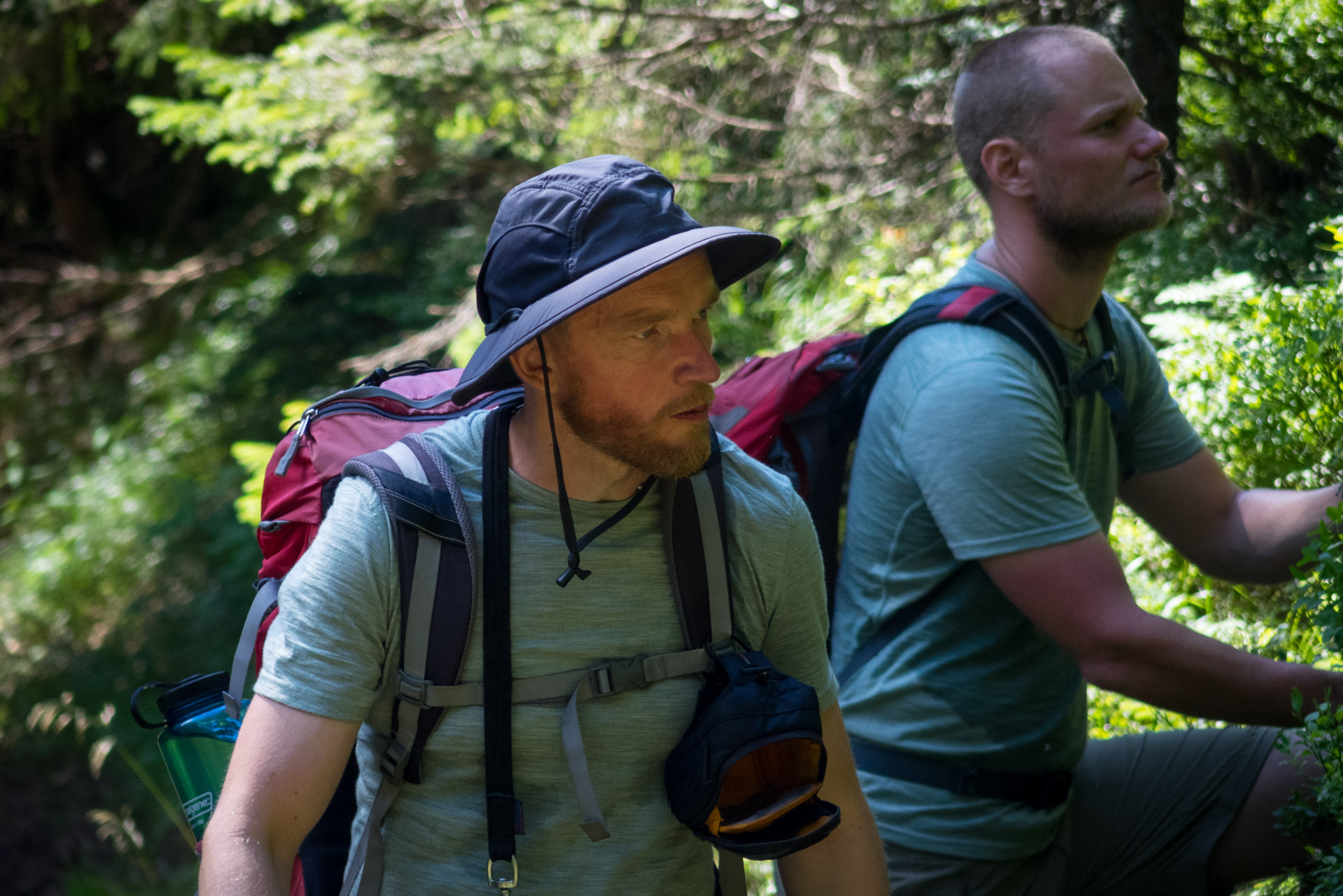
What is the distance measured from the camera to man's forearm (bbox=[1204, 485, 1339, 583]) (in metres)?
2.51

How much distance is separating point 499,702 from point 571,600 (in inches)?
8.4

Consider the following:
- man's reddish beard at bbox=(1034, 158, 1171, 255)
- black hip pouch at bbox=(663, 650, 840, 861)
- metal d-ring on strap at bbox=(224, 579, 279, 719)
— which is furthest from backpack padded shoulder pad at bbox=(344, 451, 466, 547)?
man's reddish beard at bbox=(1034, 158, 1171, 255)

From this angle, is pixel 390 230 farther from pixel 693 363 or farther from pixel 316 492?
pixel 693 363

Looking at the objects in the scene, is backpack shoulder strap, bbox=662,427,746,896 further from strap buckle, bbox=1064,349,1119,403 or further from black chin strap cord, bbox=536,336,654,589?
strap buckle, bbox=1064,349,1119,403

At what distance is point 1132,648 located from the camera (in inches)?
84.8

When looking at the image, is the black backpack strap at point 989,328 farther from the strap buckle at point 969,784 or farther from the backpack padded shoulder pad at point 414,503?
the backpack padded shoulder pad at point 414,503

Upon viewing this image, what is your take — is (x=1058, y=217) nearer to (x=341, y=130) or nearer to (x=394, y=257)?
(x=341, y=130)

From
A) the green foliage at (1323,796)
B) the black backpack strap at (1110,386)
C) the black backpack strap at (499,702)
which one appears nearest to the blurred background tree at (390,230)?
the black backpack strap at (1110,386)

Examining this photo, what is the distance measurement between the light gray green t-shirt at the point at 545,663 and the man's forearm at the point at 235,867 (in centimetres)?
22

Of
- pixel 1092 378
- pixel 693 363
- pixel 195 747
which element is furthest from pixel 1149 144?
pixel 195 747

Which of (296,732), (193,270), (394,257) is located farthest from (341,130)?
(296,732)

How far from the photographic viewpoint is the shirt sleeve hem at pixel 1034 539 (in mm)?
2203

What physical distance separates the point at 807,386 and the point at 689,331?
77 cm

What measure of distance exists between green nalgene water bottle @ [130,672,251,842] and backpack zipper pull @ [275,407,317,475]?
0.53m
